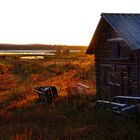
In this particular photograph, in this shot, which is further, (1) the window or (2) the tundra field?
(1) the window

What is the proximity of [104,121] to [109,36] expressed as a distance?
24.1ft

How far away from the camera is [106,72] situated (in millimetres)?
21078

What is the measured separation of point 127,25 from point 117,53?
1.58 metres

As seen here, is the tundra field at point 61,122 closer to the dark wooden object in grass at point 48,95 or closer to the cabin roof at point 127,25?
the dark wooden object in grass at point 48,95

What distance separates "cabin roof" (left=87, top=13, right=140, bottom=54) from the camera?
54.9ft

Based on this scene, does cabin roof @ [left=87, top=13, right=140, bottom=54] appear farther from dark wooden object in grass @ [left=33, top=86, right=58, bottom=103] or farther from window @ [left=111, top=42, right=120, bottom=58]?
dark wooden object in grass @ [left=33, top=86, right=58, bottom=103]

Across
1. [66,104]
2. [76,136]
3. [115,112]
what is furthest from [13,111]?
[76,136]

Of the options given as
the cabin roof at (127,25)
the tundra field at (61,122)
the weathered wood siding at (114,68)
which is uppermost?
the cabin roof at (127,25)

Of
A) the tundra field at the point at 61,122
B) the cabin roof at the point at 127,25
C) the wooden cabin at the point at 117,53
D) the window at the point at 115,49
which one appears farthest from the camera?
the window at the point at 115,49

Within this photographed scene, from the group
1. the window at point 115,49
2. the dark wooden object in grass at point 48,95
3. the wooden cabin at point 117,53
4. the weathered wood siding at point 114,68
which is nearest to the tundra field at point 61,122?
the dark wooden object in grass at point 48,95

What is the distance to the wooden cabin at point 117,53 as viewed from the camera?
17.5 m

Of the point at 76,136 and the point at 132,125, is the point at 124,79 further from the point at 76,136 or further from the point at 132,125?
the point at 76,136

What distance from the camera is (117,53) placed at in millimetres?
19156

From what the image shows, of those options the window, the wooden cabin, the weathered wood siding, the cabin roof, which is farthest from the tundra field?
the cabin roof
